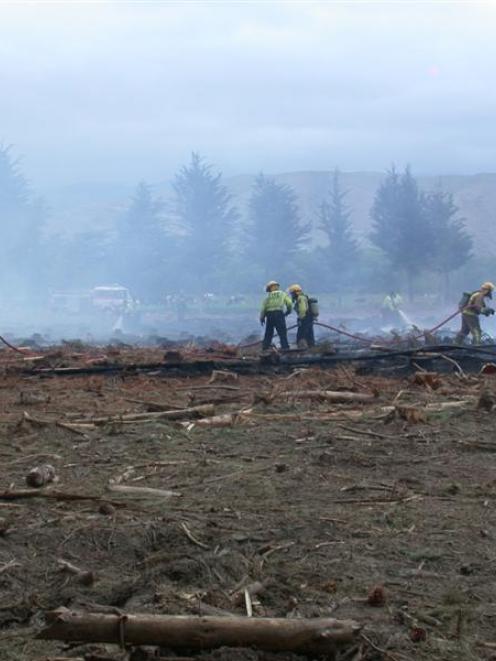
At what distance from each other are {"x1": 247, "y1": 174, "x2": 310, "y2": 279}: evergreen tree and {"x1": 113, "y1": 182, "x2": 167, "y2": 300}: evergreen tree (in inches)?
238

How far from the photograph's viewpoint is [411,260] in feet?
208

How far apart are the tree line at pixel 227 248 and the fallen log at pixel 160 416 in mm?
51017

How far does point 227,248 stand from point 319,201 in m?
97.7

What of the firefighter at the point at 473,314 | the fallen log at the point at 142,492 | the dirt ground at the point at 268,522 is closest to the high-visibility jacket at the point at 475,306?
the firefighter at the point at 473,314

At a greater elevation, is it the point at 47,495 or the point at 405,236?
the point at 405,236

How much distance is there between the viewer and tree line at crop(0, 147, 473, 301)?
64125mm

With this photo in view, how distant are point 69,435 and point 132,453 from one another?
1.29 metres

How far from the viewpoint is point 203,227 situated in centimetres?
6894

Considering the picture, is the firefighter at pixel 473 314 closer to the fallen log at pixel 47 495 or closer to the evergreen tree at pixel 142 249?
the fallen log at pixel 47 495

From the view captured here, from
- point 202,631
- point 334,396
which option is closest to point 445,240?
point 334,396

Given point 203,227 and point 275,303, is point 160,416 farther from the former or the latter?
point 203,227

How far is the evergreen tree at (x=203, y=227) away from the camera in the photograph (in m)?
65.9

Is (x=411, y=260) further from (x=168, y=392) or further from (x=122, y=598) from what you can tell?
(x=122, y=598)

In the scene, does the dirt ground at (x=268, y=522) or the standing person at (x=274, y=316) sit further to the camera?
the standing person at (x=274, y=316)
